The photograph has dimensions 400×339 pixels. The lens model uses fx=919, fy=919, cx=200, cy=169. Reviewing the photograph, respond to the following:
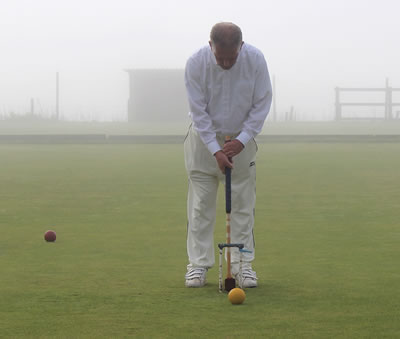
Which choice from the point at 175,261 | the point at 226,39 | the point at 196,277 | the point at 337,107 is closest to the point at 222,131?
the point at 226,39

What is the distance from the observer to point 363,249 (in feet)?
17.9

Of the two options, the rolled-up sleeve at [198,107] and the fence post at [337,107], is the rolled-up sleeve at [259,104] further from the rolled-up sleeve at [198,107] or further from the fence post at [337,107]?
the fence post at [337,107]

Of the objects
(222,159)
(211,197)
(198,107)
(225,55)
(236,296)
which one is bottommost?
(236,296)

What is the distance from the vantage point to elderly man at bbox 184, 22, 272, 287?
14.0 ft

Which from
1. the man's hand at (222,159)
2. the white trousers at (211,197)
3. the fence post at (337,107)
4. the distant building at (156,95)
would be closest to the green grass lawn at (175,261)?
the white trousers at (211,197)

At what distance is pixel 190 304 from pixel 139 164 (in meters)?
9.86

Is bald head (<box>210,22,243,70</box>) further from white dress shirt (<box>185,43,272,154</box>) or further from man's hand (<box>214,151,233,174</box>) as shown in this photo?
man's hand (<box>214,151,233,174</box>)

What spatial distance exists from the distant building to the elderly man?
36657 mm

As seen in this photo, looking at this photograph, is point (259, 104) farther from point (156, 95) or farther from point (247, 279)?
point (156, 95)

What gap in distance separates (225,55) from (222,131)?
0.40 metres

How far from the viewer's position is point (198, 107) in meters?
4.30

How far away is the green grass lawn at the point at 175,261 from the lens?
3.52 m

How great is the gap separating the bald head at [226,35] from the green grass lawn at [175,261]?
112 cm

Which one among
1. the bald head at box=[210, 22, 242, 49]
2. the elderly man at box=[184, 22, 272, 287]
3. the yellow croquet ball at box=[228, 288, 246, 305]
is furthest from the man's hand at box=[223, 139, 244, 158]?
the yellow croquet ball at box=[228, 288, 246, 305]
